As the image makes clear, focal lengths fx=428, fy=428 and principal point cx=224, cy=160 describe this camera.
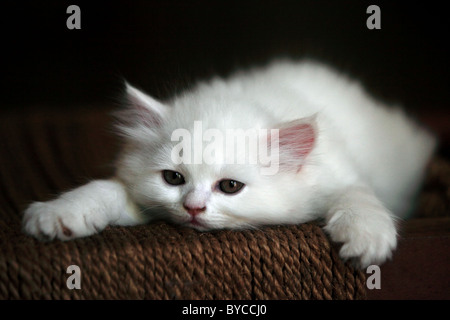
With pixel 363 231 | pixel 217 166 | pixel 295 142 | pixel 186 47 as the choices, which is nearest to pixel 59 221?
pixel 217 166

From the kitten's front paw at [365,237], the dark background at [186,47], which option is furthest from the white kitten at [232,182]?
the dark background at [186,47]

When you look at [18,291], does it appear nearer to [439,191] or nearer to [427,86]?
[439,191]

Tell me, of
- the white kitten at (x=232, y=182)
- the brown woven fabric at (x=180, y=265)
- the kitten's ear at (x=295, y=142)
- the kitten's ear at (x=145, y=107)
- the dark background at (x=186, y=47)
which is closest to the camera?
the brown woven fabric at (x=180, y=265)

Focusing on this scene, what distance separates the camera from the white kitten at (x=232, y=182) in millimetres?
1341

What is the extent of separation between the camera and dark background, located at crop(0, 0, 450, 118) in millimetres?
3020

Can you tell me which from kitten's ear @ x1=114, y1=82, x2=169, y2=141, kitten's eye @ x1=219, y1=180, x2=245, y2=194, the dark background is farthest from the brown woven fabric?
the dark background

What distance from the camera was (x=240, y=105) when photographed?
163 centimetres

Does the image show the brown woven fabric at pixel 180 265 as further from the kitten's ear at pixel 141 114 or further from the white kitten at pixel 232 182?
the kitten's ear at pixel 141 114

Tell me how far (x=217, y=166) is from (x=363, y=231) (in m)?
0.50

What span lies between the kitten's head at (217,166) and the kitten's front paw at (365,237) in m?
0.22

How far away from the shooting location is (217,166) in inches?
55.2

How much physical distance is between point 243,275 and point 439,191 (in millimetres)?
1444

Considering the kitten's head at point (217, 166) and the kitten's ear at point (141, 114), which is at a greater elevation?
the kitten's ear at point (141, 114)
